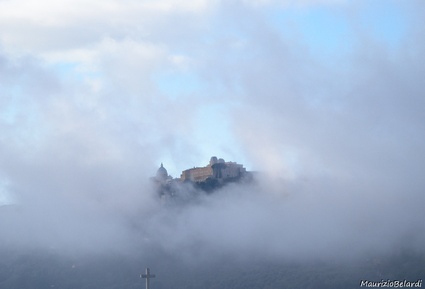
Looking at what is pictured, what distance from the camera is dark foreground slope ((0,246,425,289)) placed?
3573 inches

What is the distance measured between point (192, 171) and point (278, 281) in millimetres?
60719

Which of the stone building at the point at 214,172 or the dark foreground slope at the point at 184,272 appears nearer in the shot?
the dark foreground slope at the point at 184,272

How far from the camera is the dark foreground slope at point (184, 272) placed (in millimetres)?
90750

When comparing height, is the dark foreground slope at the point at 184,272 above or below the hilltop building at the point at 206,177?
below

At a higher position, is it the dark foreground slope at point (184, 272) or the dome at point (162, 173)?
the dome at point (162, 173)

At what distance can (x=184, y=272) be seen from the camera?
330 ft

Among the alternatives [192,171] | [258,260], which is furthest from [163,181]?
[258,260]

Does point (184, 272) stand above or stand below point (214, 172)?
below

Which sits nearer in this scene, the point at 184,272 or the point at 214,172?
the point at 184,272

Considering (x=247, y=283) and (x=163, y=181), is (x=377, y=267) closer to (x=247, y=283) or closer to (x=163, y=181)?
(x=247, y=283)

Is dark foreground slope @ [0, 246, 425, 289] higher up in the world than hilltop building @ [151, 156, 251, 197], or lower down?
lower down

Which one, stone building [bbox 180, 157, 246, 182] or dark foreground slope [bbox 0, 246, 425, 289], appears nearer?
dark foreground slope [bbox 0, 246, 425, 289]

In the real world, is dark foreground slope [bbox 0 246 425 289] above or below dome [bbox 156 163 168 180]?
below

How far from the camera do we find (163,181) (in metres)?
141
